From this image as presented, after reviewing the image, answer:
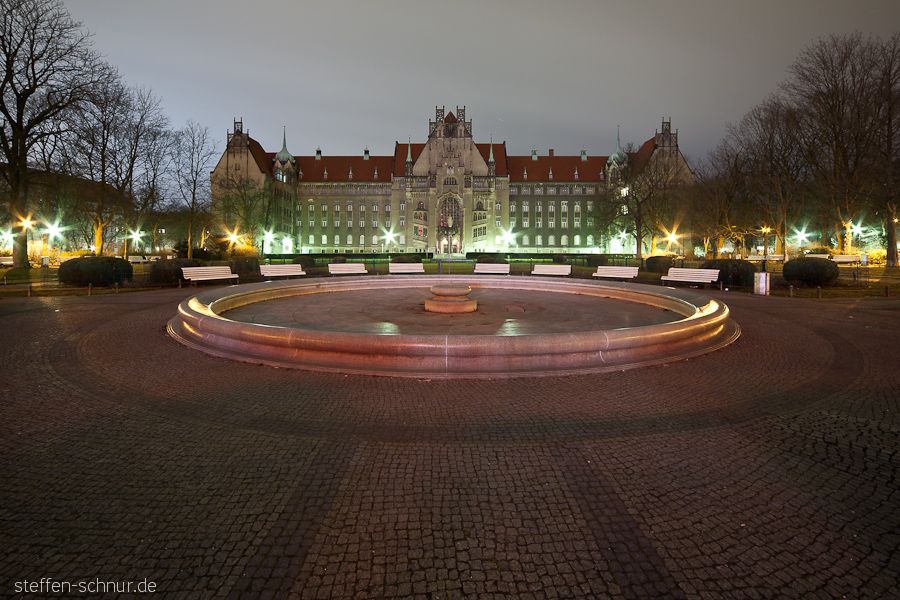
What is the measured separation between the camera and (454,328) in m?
9.92

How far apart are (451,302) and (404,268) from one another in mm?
15221

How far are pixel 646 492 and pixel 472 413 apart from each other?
7.52 ft

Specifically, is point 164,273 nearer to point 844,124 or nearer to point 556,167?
point 844,124

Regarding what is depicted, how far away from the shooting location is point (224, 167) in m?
82.8

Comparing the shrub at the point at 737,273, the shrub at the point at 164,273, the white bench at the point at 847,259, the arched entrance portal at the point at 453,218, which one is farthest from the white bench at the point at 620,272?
the arched entrance portal at the point at 453,218

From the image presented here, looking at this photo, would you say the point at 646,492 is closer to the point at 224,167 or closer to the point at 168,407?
the point at 168,407

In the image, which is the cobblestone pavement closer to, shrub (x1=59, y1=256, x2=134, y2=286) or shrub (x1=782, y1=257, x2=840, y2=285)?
shrub (x1=59, y1=256, x2=134, y2=286)

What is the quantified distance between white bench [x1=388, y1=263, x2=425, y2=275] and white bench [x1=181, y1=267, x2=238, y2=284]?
835 cm

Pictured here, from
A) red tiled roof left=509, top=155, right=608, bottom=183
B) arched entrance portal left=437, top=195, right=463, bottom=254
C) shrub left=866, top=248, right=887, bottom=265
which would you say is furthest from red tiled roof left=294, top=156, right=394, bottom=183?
shrub left=866, top=248, right=887, bottom=265

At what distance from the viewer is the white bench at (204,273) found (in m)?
21.4

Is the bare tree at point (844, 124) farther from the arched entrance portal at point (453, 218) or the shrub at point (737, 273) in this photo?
the arched entrance portal at point (453, 218)

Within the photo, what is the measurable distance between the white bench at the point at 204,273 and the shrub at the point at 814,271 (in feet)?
85.6

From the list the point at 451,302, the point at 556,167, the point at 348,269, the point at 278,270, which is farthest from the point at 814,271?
the point at 556,167

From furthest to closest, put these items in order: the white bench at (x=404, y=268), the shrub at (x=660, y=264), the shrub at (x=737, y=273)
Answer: the shrub at (x=660, y=264) < the white bench at (x=404, y=268) < the shrub at (x=737, y=273)
